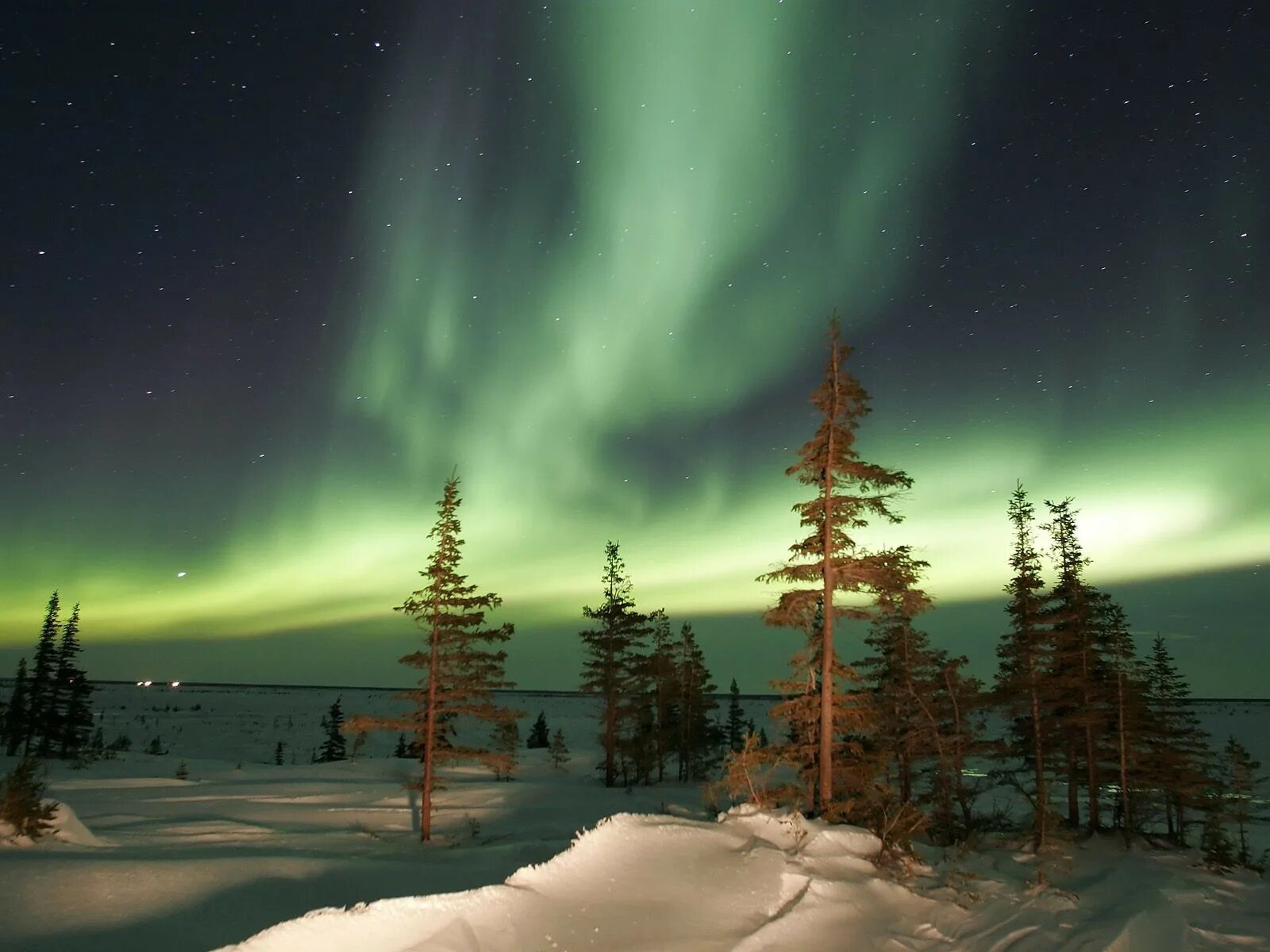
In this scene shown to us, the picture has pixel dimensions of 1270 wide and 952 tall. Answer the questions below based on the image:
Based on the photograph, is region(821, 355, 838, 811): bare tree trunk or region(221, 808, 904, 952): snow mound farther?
region(821, 355, 838, 811): bare tree trunk

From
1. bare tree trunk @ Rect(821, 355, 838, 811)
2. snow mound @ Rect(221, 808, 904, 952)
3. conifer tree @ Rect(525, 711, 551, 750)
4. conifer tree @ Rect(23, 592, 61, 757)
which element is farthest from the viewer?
conifer tree @ Rect(525, 711, 551, 750)

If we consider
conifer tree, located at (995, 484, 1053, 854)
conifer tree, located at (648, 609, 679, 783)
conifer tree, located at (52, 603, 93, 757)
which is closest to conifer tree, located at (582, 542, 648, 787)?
conifer tree, located at (648, 609, 679, 783)

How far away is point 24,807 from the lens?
12836mm

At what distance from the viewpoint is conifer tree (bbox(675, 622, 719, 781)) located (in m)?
48.6

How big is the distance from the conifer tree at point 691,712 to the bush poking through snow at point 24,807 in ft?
125

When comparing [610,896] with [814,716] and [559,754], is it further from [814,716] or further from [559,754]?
[559,754]

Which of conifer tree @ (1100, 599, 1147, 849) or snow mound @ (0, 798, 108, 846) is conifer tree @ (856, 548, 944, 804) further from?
snow mound @ (0, 798, 108, 846)

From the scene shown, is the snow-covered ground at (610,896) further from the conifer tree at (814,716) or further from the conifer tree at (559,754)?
the conifer tree at (559,754)

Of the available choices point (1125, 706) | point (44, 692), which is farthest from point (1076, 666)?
point (44, 692)

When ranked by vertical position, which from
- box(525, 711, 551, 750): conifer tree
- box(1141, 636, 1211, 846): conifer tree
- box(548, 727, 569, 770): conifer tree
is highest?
box(1141, 636, 1211, 846): conifer tree

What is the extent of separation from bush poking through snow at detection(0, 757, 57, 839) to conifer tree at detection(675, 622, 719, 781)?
38014mm

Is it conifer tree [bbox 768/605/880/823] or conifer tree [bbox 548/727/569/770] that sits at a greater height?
conifer tree [bbox 768/605/880/823]

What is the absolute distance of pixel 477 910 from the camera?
7.34m

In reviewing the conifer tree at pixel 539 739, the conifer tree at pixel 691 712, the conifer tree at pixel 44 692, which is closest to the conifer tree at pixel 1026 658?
the conifer tree at pixel 691 712
